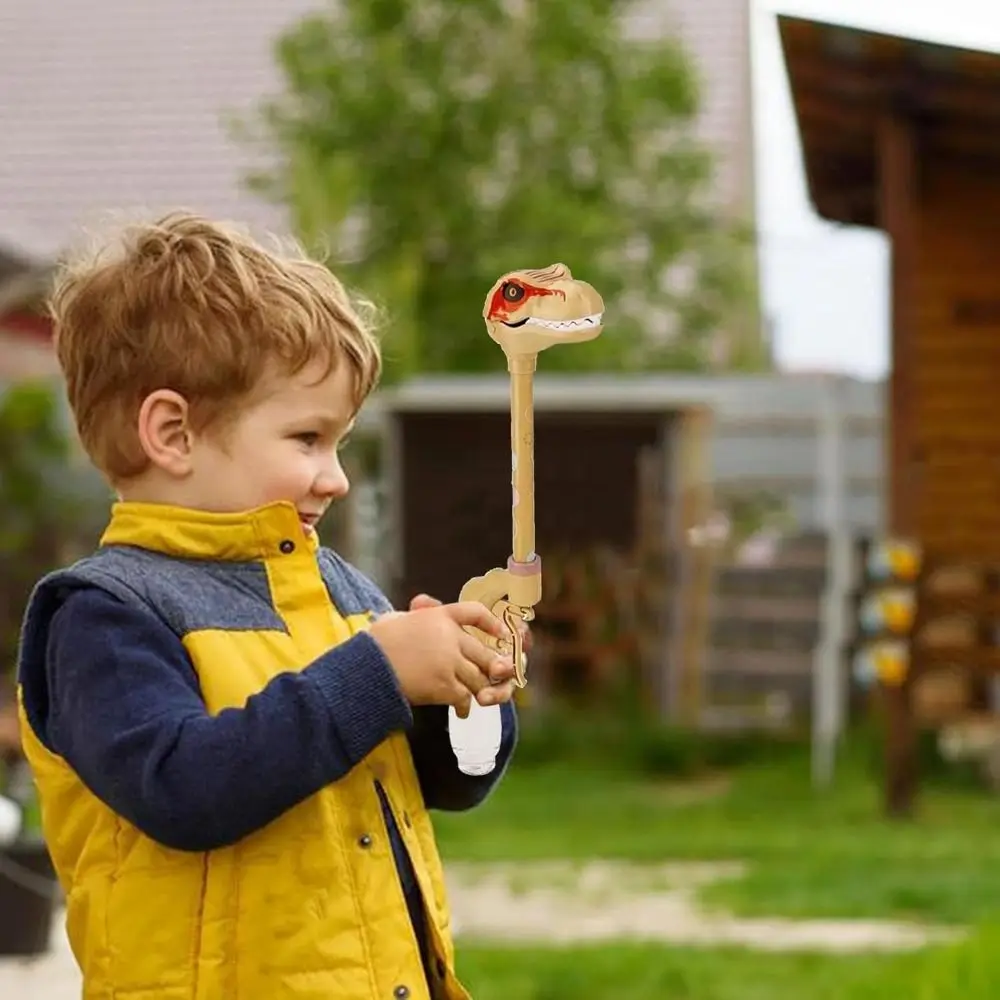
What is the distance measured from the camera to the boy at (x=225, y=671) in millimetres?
1666

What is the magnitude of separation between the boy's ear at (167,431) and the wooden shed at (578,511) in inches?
292

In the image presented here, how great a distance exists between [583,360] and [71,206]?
408 centimetres

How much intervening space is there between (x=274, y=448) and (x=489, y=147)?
9546 millimetres

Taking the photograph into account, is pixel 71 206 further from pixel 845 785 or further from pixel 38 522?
pixel 845 785

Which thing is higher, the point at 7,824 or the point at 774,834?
the point at 7,824

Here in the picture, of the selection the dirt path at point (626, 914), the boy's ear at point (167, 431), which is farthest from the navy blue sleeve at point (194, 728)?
the dirt path at point (626, 914)

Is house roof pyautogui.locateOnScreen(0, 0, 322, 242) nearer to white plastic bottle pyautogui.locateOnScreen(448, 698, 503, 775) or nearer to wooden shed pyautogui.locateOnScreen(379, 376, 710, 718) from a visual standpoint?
wooden shed pyautogui.locateOnScreen(379, 376, 710, 718)

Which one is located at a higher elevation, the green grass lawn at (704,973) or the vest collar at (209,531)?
the vest collar at (209,531)

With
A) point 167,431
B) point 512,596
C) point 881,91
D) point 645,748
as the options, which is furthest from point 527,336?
point 645,748

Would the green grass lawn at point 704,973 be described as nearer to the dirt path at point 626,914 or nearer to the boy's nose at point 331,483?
the dirt path at point 626,914

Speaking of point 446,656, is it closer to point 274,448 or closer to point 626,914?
point 274,448

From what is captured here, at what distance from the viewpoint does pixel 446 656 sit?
1.68 m

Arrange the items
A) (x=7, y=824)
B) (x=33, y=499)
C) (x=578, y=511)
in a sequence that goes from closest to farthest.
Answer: (x=7, y=824) < (x=578, y=511) < (x=33, y=499)

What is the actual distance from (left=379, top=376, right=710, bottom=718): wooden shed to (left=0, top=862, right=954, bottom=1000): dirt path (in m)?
3.27
